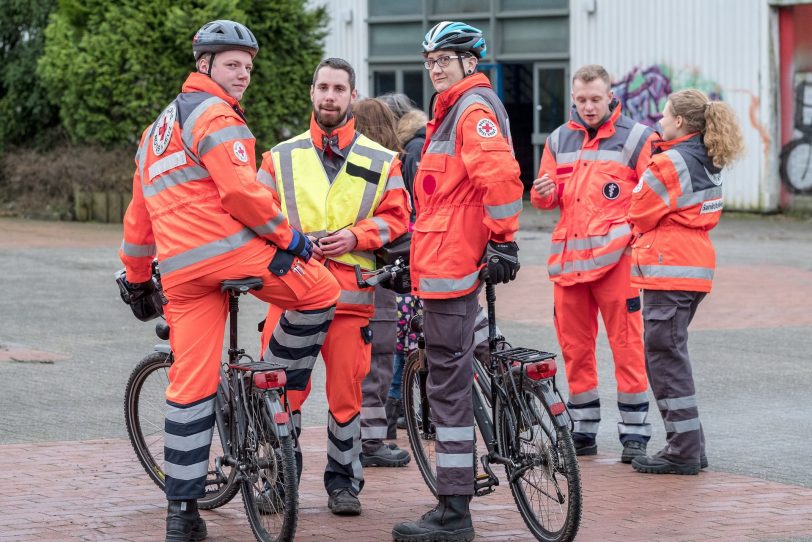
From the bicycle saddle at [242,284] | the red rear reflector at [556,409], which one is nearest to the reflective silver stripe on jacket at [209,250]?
the bicycle saddle at [242,284]

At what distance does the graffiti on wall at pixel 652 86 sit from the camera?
990 inches

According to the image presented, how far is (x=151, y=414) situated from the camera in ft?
23.2

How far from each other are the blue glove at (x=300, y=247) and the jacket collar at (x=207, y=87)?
0.56 metres

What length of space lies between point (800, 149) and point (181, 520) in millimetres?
19739

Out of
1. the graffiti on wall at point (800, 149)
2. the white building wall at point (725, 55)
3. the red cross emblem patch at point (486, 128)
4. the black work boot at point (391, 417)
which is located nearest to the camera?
the red cross emblem patch at point (486, 128)

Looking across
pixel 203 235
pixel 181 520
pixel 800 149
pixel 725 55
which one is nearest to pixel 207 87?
pixel 203 235

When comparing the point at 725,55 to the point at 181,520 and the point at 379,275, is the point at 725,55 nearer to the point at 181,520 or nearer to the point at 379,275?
the point at 379,275

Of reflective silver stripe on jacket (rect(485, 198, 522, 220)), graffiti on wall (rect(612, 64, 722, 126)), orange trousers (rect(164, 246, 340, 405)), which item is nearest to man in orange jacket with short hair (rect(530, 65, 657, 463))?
reflective silver stripe on jacket (rect(485, 198, 522, 220))

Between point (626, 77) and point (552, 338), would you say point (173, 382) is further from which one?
point (626, 77)

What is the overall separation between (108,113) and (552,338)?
39.9 feet

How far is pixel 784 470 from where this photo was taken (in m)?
7.58

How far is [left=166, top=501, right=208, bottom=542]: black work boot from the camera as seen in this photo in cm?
607

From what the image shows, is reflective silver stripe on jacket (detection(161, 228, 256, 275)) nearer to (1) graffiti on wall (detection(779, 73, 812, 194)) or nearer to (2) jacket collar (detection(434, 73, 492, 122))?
(2) jacket collar (detection(434, 73, 492, 122))

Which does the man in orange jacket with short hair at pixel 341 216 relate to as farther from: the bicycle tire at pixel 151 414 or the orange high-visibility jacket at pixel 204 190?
the orange high-visibility jacket at pixel 204 190
